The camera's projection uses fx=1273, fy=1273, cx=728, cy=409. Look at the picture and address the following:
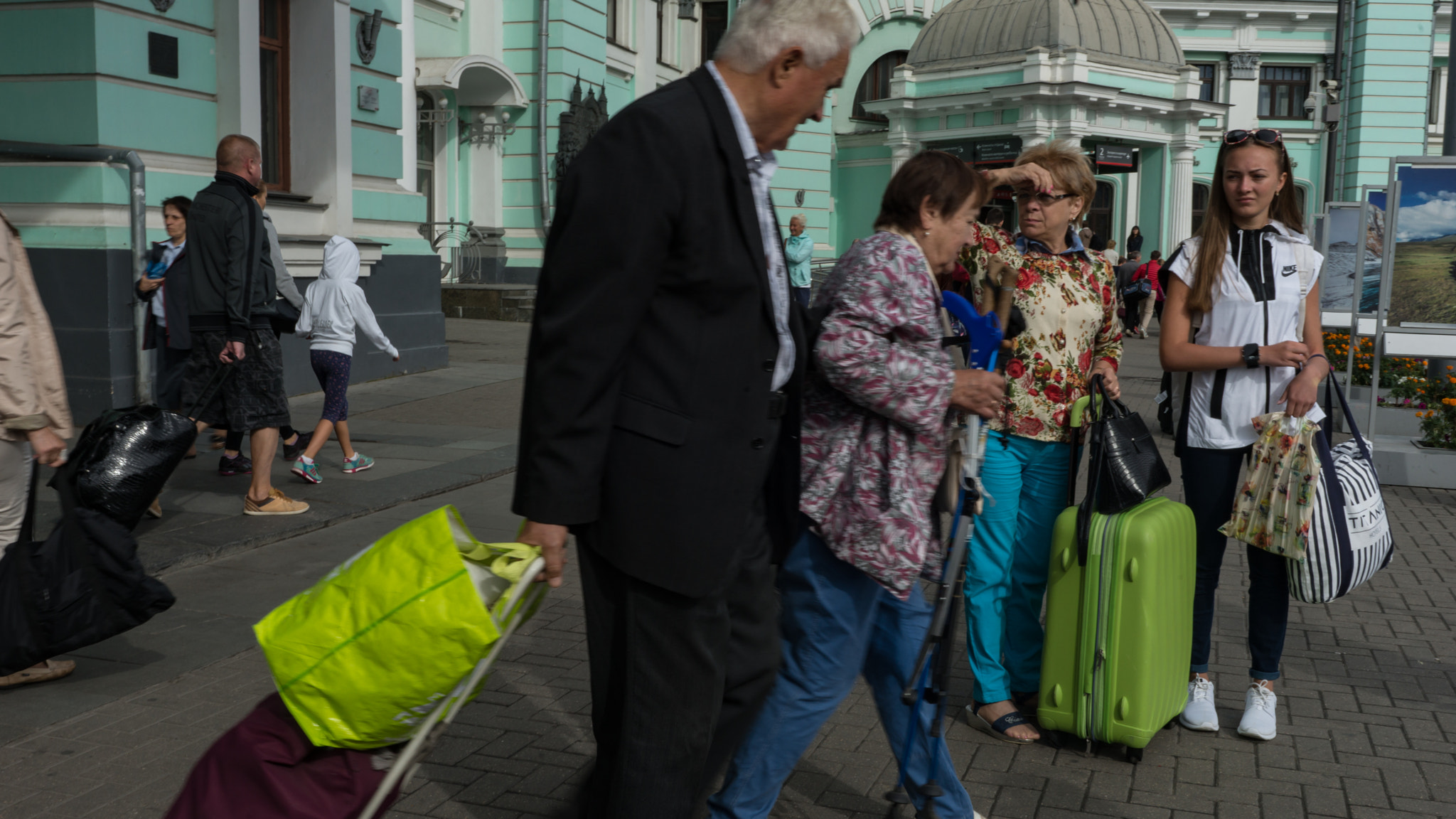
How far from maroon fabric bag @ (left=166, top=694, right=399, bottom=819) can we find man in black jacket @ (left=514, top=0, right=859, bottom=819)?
455mm

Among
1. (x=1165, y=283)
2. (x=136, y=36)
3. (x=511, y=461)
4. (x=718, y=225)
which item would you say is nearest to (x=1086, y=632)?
(x=1165, y=283)

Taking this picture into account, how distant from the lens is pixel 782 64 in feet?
7.83

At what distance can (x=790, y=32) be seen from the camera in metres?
2.35

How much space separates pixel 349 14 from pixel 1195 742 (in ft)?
33.4

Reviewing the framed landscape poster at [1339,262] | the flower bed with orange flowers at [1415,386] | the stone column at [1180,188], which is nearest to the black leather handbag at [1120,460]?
the flower bed with orange flowers at [1415,386]

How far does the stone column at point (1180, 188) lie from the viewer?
3406 centimetres

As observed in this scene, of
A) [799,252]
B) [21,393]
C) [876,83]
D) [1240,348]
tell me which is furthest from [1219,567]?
[876,83]

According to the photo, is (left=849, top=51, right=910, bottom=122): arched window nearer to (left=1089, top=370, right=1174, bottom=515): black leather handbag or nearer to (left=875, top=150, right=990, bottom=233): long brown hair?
(left=1089, top=370, right=1174, bottom=515): black leather handbag

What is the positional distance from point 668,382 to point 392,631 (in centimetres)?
64

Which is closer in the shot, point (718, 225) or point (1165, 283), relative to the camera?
point (718, 225)

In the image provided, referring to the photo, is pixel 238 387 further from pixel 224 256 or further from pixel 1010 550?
pixel 1010 550

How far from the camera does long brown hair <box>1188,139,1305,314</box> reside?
400 cm

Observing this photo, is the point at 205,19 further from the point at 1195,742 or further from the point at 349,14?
the point at 1195,742

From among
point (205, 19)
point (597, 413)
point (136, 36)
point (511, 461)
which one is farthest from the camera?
point (205, 19)
